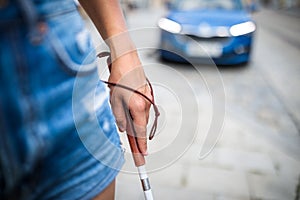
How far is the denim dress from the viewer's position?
0.49 meters

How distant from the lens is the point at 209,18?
496cm

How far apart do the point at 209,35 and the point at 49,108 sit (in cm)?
456

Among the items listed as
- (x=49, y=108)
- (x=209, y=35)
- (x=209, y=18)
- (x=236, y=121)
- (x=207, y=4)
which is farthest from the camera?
(x=207, y=4)

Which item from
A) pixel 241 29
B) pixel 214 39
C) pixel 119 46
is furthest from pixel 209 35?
pixel 119 46

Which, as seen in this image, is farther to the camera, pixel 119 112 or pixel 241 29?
pixel 241 29

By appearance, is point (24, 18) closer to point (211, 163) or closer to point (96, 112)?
point (96, 112)

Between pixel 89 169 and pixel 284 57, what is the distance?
651cm

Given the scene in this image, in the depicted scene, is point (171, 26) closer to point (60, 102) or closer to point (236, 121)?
point (236, 121)

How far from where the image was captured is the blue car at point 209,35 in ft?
15.5

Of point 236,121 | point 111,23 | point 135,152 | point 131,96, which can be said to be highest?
point 111,23

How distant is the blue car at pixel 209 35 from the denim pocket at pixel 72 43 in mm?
4068

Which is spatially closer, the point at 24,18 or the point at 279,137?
the point at 24,18

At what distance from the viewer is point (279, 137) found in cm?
273

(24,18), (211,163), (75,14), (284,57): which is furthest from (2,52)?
(284,57)
